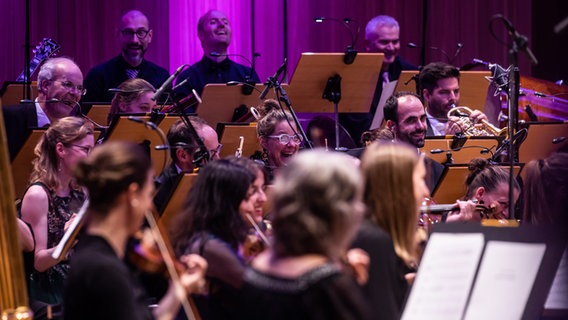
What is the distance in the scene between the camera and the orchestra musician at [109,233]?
2410mm

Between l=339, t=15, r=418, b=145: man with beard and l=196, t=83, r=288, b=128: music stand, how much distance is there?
3.86 ft

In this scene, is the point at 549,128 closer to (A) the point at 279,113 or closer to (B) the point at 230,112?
(A) the point at 279,113

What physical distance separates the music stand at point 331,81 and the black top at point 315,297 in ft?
14.7

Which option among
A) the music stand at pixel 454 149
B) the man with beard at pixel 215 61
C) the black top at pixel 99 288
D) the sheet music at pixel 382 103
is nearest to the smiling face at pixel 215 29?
the man with beard at pixel 215 61

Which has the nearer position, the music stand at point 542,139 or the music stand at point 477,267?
the music stand at point 477,267

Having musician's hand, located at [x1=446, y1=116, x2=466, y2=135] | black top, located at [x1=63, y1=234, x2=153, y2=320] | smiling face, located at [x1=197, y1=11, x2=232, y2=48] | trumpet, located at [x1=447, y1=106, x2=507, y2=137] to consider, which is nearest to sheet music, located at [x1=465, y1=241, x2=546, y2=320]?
black top, located at [x1=63, y1=234, x2=153, y2=320]

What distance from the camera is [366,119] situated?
7.64 m

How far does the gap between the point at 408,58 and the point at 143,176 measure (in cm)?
769

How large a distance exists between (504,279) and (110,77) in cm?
530

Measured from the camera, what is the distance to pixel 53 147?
458 cm

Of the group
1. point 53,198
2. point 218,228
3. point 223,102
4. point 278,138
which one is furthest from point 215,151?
point 218,228

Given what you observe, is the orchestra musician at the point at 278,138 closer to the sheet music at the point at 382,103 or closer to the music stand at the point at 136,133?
the music stand at the point at 136,133

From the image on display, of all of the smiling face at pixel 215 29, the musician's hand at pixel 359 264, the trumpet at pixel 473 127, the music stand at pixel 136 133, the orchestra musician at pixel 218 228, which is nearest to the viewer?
the musician's hand at pixel 359 264

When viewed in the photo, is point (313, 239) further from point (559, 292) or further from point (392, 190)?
point (559, 292)
